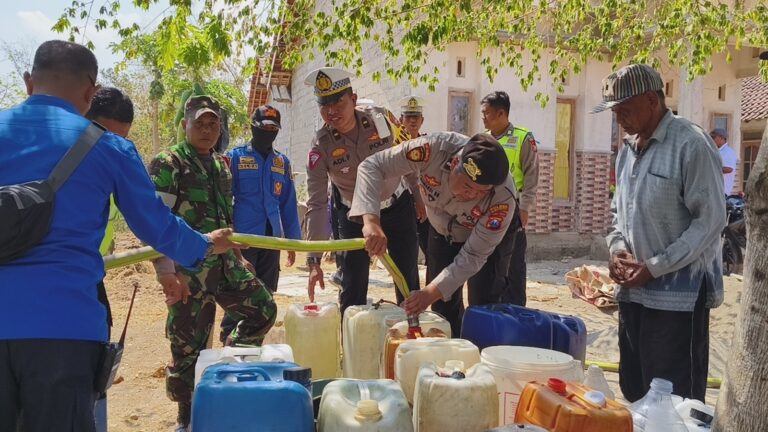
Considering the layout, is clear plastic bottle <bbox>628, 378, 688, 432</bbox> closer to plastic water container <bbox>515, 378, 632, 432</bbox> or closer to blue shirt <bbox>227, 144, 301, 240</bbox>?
plastic water container <bbox>515, 378, 632, 432</bbox>

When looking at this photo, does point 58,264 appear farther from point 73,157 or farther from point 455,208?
point 455,208

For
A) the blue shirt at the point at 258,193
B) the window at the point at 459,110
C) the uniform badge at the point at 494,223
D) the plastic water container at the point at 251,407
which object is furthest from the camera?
the window at the point at 459,110

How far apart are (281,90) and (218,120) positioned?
16.0 meters

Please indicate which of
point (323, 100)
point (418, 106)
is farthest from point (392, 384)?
point (418, 106)

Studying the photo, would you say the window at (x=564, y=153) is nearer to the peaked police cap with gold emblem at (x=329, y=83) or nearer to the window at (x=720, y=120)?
the window at (x=720, y=120)

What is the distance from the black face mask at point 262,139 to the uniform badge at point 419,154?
1817 mm

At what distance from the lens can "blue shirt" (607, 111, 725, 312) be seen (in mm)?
2877

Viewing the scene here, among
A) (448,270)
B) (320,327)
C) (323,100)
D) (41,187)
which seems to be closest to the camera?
(41,187)

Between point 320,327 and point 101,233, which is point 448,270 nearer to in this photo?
point 320,327

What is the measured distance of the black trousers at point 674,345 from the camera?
3006mm

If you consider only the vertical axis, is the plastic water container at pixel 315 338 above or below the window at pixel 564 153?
below

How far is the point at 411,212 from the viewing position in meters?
4.49

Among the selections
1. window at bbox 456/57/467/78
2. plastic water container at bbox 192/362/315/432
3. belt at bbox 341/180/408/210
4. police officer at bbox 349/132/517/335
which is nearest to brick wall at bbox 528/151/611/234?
window at bbox 456/57/467/78

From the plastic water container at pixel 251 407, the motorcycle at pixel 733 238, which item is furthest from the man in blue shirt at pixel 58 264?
the motorcycle at pixel 733 238
